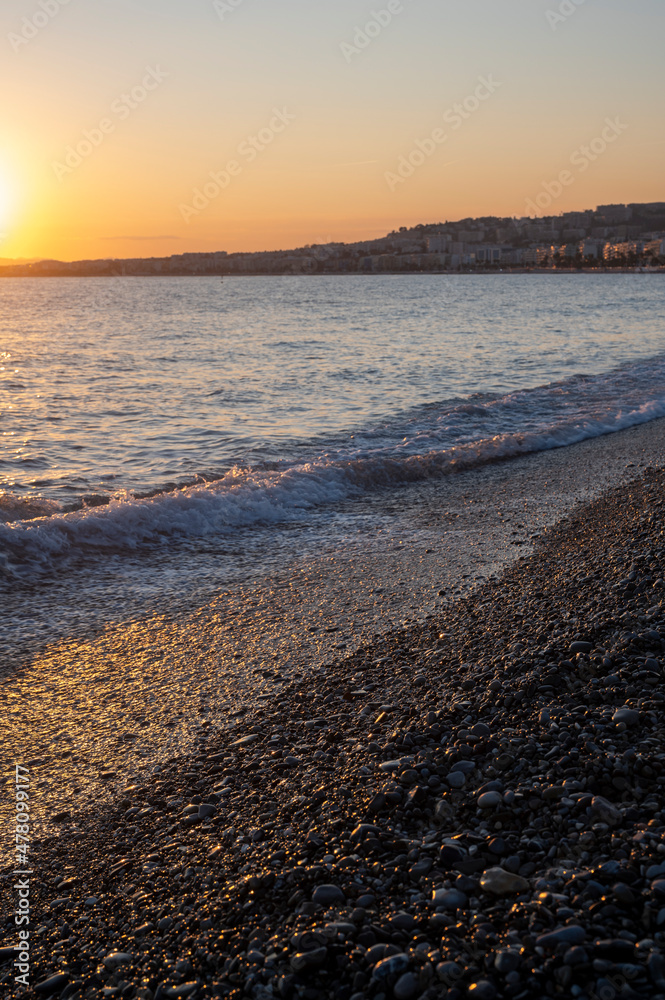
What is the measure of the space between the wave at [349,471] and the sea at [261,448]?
41mm

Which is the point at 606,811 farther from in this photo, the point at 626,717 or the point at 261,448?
the point at 261,448

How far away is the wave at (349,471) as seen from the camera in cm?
917

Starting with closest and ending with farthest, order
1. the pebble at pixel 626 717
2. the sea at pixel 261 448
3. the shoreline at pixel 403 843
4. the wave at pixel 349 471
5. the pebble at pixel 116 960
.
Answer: the shoreline at pixel 403 843 < the pebble at pixel 116 960 < the pebble at pixel 626 717 < the sea at pixel 261 448 < the wave at pixel 349 471

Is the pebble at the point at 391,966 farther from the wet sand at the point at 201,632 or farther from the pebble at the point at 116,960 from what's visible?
the wet sand at the point at 201,632

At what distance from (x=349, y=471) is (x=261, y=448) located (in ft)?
9.01

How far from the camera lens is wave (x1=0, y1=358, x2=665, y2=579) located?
9172 millimetres

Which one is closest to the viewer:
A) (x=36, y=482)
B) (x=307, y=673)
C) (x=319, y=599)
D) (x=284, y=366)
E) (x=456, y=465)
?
(x=307, y=673)

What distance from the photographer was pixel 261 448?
14.5 metres

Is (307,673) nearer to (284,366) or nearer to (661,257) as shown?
(284,366)

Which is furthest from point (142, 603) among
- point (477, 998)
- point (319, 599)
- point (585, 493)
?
point (585, 493)

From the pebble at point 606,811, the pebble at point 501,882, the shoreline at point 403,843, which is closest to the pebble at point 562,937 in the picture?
the shoreline at point 403,843

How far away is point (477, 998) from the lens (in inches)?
93.0

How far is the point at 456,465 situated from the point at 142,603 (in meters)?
7.77

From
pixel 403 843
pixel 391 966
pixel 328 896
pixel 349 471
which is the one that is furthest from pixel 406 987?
pixel 349 471
